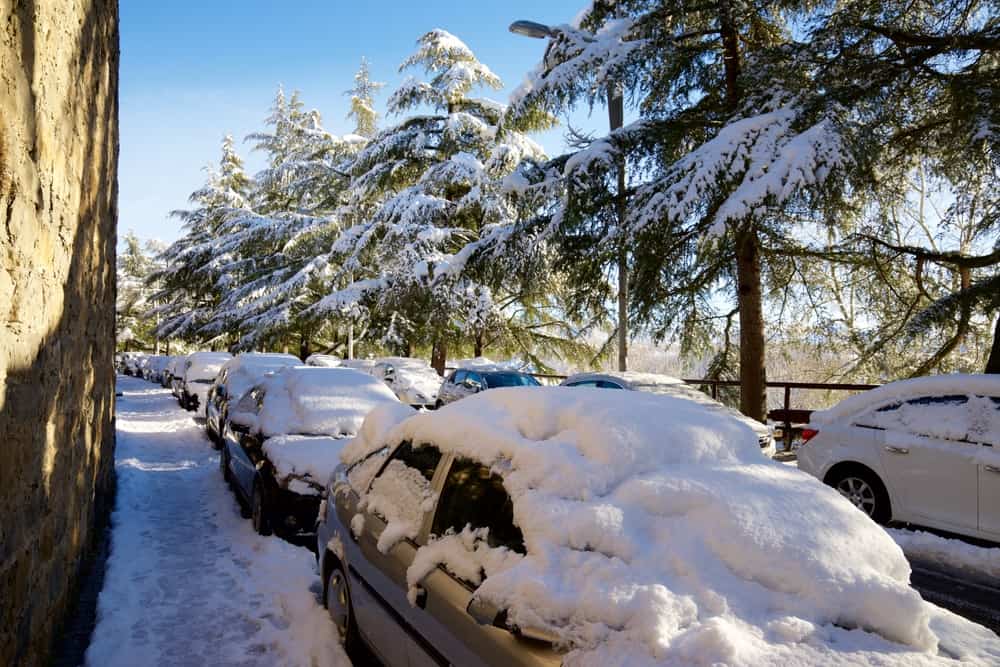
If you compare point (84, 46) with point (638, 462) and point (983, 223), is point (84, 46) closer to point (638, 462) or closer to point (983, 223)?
point (638, 462)

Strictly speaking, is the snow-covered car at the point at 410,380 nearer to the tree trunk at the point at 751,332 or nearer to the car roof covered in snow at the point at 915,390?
the tree trunk at the point at 751,332

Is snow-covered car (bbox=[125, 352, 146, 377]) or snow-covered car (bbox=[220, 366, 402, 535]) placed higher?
snow-covered car (bbox=[220, 366, 402, 535])

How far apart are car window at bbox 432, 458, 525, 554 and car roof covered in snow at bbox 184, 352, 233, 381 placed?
17.0 meters

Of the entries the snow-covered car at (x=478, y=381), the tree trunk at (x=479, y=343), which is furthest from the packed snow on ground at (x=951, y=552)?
the tree trunk at (x=479, y=343)

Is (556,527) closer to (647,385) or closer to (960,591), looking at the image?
(960,591)

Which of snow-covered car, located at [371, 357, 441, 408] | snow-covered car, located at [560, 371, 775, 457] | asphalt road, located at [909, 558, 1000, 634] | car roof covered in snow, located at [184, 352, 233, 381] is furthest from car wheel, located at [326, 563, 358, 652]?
car roof covered in snow, located at [184, 352, 233, 381]

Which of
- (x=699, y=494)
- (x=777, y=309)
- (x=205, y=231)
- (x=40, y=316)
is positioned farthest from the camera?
(x=205, y=231)

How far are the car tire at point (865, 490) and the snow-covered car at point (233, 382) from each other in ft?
26.9

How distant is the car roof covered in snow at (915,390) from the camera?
6281 mm

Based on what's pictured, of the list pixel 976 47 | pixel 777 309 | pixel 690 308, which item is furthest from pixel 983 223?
pixel 690 308

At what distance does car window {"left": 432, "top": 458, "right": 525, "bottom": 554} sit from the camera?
8.71 ft

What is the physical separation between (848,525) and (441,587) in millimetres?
1730

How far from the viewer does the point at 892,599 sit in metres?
2.24

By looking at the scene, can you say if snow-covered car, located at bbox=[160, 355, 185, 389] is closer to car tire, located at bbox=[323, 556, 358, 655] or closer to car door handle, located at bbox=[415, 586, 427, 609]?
car tire, located at bbox=[323, 556, 358, 655]
